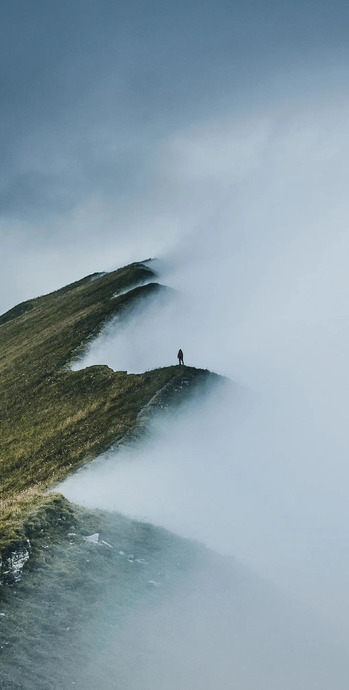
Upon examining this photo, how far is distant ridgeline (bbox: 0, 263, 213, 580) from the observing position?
2348 centimetres

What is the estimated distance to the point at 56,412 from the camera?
47.4 meters

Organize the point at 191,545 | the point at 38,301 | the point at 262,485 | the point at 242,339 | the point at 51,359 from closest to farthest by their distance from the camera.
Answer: the point at 191,545, the point at 262,485, the point at 51,359, the point at 242,339, the point at 38,301

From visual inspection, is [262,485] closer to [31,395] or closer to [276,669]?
[276,669]

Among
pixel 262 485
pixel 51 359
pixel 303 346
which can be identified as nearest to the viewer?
pixel 262 485

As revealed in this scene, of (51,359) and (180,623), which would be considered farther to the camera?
(51,359)

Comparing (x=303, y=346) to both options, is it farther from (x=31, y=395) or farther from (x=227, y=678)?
(x=227, y=678)

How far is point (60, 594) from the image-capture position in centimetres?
1961

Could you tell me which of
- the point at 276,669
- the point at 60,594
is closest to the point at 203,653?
the point at 276,669

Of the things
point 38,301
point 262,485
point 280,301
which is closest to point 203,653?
point 262,485

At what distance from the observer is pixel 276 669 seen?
20.3 metres

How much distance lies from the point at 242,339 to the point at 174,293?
13055mm

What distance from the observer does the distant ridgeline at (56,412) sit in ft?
77.0

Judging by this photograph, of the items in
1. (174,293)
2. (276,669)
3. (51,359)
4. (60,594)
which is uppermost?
(174,293)

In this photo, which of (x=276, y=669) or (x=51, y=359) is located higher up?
(x=51, y=359)
